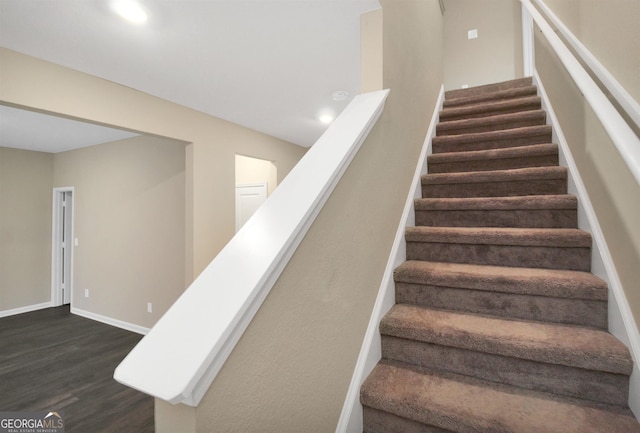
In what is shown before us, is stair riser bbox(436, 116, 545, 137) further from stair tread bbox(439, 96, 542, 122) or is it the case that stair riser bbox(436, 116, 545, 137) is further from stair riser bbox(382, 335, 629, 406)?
stair riser bbox(382, 335, 629, 406)

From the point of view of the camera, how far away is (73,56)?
2.07 m

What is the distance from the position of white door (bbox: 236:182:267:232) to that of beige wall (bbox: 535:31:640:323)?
374cm

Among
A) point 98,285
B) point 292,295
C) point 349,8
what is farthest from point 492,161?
point 98,285

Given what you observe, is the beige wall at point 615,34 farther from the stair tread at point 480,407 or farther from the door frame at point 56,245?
the door frame at point 56,245

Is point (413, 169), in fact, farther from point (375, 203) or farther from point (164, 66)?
point (164, 66)

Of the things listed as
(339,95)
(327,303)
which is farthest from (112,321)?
(327,303)

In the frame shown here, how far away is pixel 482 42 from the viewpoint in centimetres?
439

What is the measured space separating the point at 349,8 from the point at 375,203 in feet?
3.65

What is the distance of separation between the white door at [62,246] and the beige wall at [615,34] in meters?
6.70

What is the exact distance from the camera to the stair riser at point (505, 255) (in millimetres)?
1394

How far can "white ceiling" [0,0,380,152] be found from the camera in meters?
1.66

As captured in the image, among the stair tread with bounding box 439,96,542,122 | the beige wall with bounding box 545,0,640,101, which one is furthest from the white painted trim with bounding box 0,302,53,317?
the beige wall with bounding box 545,0,640,101

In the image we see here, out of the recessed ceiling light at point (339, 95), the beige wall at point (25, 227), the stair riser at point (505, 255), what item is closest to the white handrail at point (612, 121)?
the stair riser at point (505, 255)

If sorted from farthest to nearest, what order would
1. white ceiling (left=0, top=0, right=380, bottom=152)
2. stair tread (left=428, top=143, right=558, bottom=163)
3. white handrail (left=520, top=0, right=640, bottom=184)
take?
stair tread (left=428, top=143, right=558, bottom=163)
white ceiling (left=0, top=0, right=380, bottom=152)
white handrail (left=520, top=0, right=640, bottom=184)
